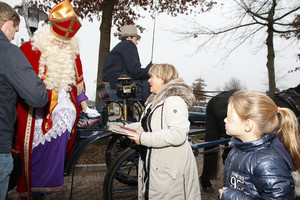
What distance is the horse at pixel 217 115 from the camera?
367cm

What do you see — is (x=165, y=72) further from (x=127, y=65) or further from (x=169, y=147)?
(x=127, y=65)

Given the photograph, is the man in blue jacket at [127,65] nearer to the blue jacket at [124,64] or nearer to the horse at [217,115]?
the blue jacket at [124,64]

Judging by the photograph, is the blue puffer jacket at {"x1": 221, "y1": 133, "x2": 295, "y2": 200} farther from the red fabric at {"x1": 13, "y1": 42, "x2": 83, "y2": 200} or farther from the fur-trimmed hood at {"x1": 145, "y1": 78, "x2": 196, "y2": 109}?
the red fabric at {"x1": 13, "y1": 42, "x2": 83, "y2": 200}

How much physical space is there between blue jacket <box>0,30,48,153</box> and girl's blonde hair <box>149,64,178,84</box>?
110cm

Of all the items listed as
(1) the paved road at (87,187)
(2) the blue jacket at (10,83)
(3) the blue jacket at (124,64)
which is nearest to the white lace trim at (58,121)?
(2) the blue jacket at (10,83)

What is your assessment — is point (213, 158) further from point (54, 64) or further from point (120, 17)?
point (120, 17)

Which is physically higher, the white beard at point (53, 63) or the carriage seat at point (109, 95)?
the white beard at point (53, 63)

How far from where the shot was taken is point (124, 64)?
140 inches

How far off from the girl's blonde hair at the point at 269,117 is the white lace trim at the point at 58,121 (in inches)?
61.1

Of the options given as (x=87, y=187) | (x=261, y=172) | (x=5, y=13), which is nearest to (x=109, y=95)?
(x=87, y=187)

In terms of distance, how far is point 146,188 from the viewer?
2141mm

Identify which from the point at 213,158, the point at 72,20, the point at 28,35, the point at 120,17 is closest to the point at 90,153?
the point at 213,158

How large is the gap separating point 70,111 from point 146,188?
1069 mm

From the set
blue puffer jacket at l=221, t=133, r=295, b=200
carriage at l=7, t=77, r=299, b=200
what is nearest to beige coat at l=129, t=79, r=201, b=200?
blue puffer jacket at l=221, t=133, r=295, b=200
